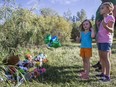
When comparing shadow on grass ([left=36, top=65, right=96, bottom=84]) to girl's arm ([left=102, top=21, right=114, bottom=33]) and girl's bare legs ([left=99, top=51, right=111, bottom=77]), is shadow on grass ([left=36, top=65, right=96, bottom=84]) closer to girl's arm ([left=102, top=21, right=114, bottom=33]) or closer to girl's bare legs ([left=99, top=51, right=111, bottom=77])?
girl's bare legs ([left=99, top=51, right=111, bottom=77])

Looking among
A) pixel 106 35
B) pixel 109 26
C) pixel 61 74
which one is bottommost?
pixel 61 74

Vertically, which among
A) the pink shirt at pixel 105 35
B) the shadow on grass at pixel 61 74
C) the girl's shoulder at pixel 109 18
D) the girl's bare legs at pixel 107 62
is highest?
the girl's shoulder at pixel 109 18

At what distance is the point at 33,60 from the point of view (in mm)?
6371

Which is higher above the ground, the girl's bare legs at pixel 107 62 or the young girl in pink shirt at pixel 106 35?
the young girl in pink shirt at pixel 106 35

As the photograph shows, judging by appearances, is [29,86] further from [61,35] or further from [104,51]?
[61,35]

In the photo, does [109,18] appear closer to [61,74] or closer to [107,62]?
[107,62]

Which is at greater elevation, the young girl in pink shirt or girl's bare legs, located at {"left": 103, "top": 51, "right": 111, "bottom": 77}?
the young girl in pink shirt

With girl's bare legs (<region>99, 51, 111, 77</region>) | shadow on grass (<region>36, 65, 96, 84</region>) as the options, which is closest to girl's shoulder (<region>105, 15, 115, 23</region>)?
girl's bare legs (<region>99, 51, 111, 77</region>)

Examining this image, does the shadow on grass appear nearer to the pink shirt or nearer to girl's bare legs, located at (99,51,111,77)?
girl's bare legs, located at (99,51,111,77)

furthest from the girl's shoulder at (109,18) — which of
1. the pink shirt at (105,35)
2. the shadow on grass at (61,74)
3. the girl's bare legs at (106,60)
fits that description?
the shadow on grass at (61,74)

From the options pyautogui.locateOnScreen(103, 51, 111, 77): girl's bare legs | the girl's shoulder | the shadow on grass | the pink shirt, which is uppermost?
the girl's shoulder

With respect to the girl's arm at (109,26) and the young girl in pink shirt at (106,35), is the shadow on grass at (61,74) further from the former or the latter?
the girl's arm at (109,26)

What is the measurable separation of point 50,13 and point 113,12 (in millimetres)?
15815

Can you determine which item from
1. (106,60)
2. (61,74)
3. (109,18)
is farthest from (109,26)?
(61,74)
